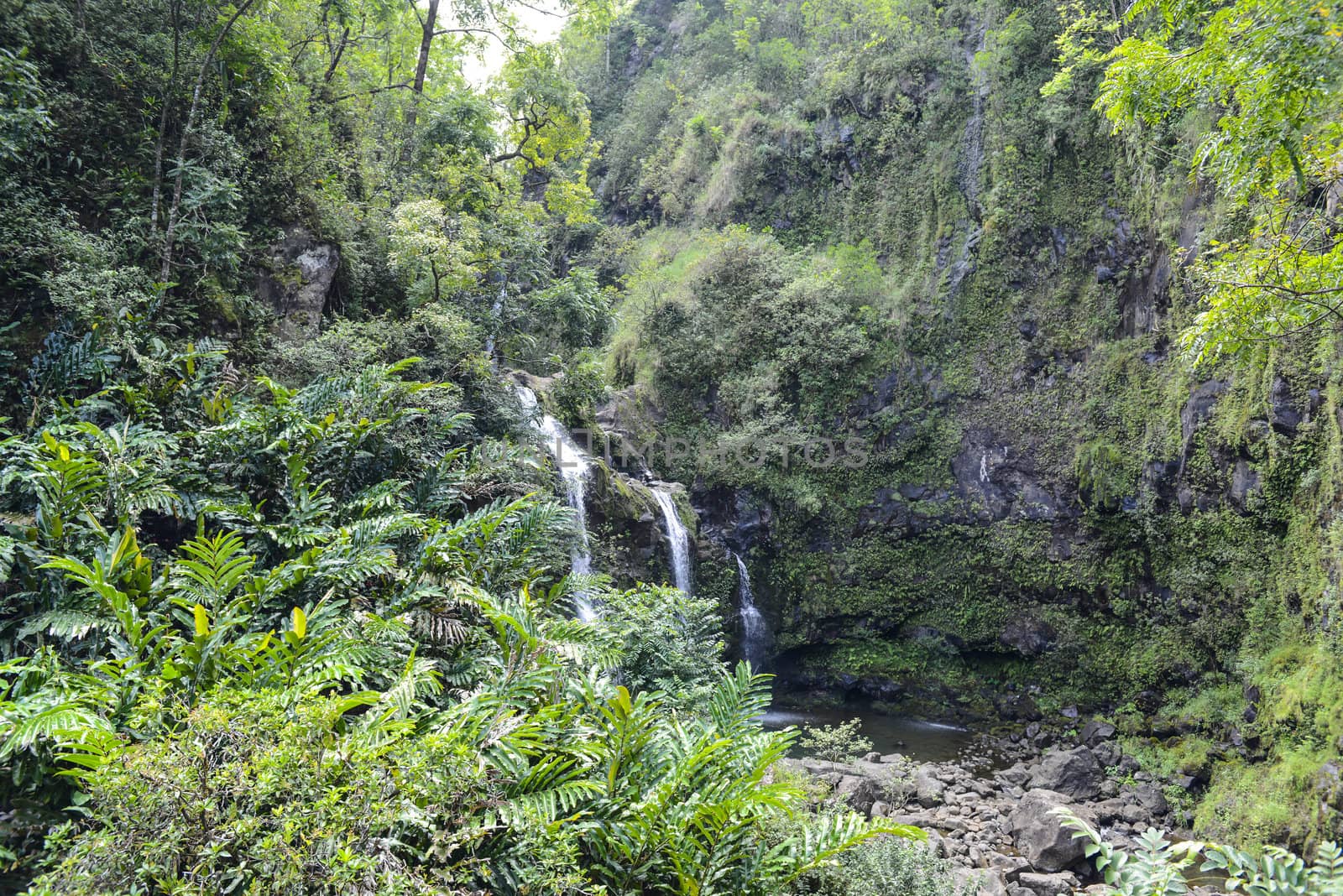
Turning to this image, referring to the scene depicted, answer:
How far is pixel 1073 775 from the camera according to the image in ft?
29.9

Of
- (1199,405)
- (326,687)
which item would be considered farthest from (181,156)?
(1199,405)

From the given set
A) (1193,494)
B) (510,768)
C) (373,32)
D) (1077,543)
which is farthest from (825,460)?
(373,32)

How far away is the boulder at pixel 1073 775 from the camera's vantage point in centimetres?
898

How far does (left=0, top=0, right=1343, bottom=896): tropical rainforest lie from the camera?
3.28m

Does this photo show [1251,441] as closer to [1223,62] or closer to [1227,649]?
[1227,649]

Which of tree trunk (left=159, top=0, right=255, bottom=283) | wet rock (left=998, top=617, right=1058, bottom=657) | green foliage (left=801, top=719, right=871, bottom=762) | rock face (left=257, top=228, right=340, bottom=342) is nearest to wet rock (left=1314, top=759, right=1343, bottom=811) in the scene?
green foliage (left=801, top=719, right=871, bottom=762)

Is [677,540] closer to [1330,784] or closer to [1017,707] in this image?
[1017,707]

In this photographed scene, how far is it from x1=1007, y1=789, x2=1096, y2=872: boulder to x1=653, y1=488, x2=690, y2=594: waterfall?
18.0 feet

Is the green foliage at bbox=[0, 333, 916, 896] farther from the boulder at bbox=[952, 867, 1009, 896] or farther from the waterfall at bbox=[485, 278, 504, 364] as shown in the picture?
the waterfall at bbox=[485, 278, 504, 364]

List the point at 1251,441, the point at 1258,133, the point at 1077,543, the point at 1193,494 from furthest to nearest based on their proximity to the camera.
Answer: the point at 1077,543 < the point at 1193,494 < the point at 1251,441 < the point at 1258,133

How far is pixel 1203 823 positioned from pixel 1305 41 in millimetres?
8637

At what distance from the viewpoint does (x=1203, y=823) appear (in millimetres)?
8203

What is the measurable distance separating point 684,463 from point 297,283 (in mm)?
7853

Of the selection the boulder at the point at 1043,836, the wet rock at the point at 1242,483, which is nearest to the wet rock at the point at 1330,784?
the boulder at the point at 1043,836
